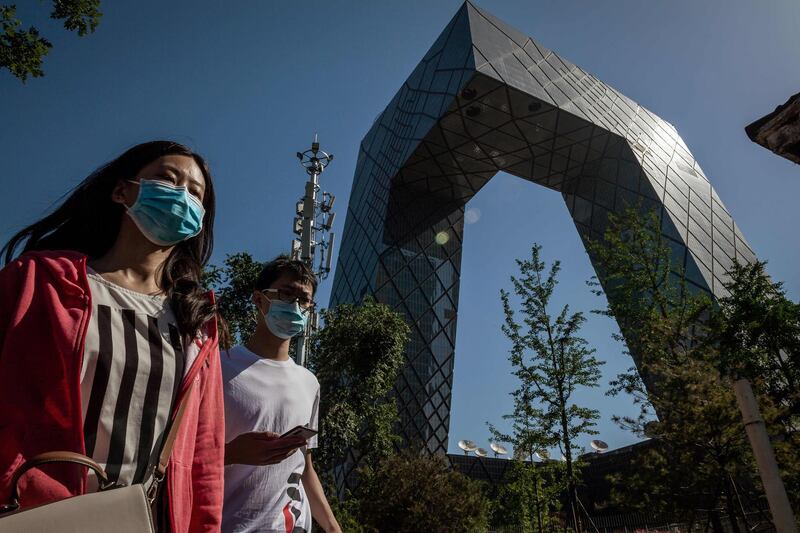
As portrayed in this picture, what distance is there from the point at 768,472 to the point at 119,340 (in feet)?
20.3

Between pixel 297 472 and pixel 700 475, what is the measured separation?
339 inches

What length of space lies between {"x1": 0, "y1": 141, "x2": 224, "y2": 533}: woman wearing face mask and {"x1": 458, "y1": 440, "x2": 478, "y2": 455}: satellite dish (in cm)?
3270

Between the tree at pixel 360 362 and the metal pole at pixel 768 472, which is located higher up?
the tree at pixel 360 362

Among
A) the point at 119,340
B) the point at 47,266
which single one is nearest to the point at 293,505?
the point at 119,340

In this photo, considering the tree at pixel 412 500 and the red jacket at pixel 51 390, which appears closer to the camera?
the red jacket at pixel 51 390

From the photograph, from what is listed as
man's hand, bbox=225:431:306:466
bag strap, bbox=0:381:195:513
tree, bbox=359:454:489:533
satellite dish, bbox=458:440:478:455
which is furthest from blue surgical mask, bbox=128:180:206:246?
satellite dish, bbox=458:440:478:455

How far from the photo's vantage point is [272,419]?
2289 mm

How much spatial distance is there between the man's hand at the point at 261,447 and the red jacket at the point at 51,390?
30 cm

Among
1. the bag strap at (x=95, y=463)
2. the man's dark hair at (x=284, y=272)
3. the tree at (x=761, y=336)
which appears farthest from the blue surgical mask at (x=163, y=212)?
the tree at (x=761, y=336)

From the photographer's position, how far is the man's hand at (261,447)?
174 centimetres

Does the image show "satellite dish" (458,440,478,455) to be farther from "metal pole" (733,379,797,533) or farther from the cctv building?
"metal pole" (733,379,797,533)

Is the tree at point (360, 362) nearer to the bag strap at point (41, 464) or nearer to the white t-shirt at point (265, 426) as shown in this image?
the white t-shirt at point (265, 426)

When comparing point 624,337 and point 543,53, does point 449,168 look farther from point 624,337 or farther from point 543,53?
point 624,337

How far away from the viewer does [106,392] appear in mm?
1229
